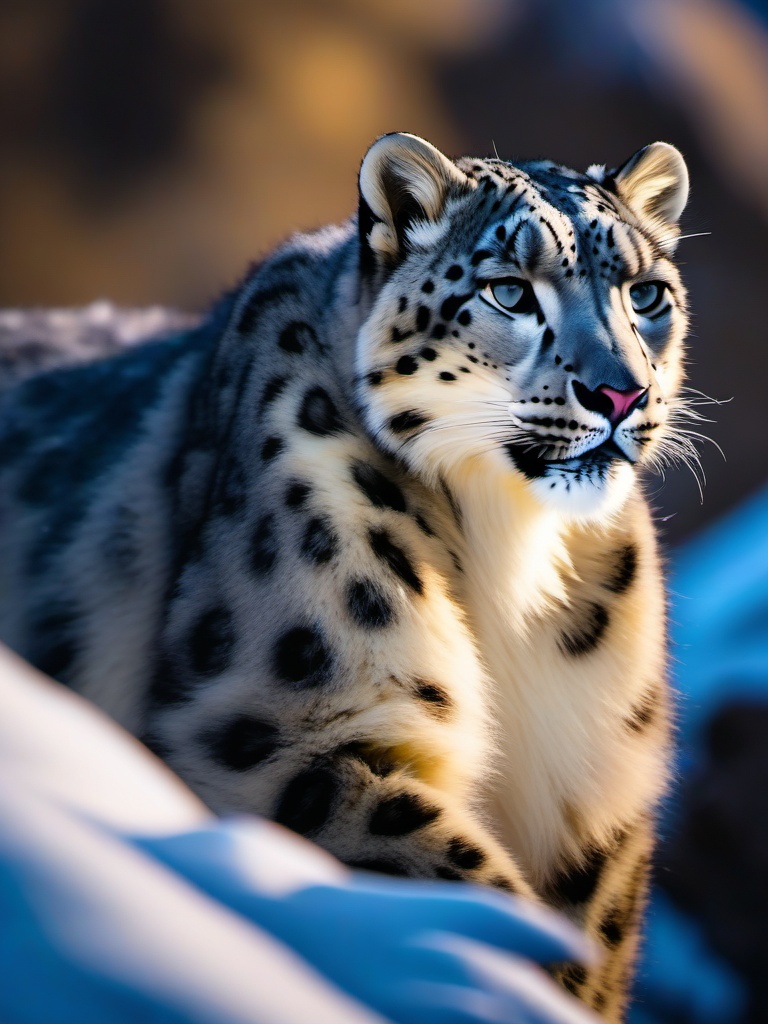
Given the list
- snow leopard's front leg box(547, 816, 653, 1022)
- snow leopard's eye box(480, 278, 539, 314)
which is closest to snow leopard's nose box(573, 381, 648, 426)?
snow leopard's eye box(480, 278, 539, 314)

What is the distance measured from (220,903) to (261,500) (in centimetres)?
88

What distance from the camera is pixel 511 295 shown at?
1.51 m

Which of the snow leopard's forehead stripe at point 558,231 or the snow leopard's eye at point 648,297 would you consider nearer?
the snow leopard's forehead stripe at point 558,231

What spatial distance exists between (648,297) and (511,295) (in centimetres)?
23

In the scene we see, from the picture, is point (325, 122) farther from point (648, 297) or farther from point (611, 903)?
point (611, 903)

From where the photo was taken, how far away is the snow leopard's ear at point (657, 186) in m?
1.73

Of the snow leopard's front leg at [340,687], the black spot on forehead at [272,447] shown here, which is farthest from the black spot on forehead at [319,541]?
the black spot on forehead at [272,447]

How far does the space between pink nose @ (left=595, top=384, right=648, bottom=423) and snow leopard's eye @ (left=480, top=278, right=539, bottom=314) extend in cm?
16

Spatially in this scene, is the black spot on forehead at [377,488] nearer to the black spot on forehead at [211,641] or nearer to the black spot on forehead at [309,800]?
the black spot on forehead at [211,641]

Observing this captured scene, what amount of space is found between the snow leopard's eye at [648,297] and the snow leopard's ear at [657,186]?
12 cm

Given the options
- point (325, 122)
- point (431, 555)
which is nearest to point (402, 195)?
point (431, 555)

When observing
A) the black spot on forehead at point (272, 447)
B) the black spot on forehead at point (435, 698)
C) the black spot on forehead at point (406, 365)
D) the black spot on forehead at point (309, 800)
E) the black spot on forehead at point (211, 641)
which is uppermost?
the black spot on forehead at point (406, 365)

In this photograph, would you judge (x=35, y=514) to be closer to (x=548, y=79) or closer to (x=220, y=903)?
(x=220, y=903)

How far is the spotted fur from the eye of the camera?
4.57ft
